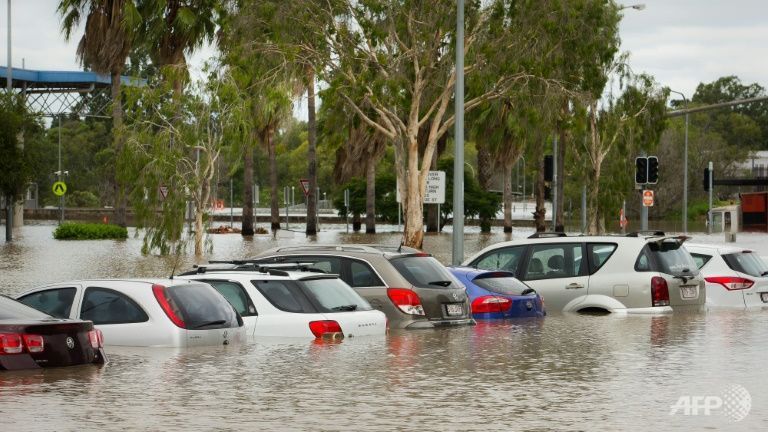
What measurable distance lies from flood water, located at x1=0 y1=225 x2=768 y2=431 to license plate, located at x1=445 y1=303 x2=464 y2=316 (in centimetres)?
29

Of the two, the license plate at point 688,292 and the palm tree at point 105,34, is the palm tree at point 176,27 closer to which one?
the palm tree at point 105,34

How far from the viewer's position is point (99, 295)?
50.9ft

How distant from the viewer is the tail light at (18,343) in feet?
41.9

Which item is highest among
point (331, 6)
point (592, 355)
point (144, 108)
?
point (331, 6)

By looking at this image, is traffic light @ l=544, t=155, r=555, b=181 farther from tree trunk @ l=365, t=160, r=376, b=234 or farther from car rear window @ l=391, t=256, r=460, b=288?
car rear window @ l=391, t=256, r=460, b=288

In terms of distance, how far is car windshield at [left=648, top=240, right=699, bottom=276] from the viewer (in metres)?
21.3

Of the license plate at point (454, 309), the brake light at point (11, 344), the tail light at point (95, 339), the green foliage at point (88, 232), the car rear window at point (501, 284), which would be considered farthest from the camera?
the green foliage at point (88, 232)

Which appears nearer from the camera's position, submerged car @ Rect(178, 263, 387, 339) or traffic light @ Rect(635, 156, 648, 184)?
submerged car @ Rect(178, 263, 387, 339)

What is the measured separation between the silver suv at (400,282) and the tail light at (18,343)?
19.0 ft

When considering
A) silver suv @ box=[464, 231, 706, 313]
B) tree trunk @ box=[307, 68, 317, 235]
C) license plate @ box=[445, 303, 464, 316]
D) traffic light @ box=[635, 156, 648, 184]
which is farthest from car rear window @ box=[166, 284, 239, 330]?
tree trunk @ box=[307, 68, 317, 235]

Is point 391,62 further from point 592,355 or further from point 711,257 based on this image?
point 592,355

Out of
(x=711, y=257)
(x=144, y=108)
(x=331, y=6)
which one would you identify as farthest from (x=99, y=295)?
(x=144, y=108)

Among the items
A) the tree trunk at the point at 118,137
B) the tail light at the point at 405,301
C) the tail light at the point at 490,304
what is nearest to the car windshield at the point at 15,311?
the tail light at the point at 405,301

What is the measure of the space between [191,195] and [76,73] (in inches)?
2566
